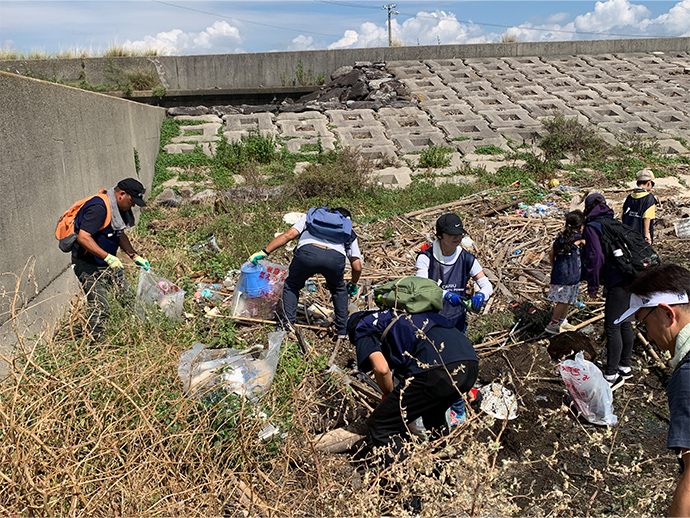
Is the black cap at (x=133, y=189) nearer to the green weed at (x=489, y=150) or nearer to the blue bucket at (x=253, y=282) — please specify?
the blue bucket at (x=253, y=282)

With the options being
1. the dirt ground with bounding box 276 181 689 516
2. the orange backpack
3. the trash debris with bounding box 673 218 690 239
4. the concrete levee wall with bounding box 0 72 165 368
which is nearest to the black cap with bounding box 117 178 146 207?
the orange backpack

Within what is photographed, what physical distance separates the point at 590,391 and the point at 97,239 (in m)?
4.36

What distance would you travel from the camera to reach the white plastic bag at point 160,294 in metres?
4.98

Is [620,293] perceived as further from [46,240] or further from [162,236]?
[162,236]

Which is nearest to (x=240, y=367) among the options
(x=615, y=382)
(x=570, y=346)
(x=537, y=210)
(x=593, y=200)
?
(x=570, y=346)

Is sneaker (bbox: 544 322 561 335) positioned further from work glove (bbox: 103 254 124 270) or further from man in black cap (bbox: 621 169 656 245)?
work glove (bbox: 103 254 124 270)

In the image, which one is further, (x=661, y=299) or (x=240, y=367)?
(x=240, y=367)

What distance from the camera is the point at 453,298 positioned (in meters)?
3.97

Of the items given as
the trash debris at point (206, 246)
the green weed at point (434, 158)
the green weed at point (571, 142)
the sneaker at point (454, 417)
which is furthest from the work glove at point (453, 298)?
the green weed at point (571, 142)

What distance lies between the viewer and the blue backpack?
15.5 ft

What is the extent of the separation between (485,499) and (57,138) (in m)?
5.68

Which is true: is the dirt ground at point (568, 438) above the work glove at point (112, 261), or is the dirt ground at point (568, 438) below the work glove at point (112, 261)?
below

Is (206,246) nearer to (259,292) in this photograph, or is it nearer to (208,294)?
(208,294)

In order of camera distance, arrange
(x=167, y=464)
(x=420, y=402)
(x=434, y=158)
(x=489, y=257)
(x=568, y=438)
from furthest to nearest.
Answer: (x=434, y=158), (x=489, y=257), (x=568, y=438), (x=420, y=402), (x=167, y=464)
